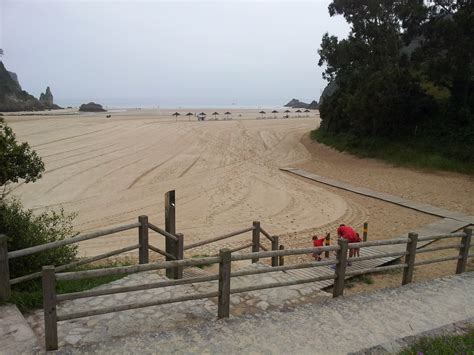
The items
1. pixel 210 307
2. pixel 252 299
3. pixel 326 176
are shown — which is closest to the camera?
pixel 210 307

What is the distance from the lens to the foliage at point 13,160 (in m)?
6.07

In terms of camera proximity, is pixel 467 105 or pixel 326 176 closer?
pixel 326 176

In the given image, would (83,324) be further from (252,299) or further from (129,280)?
(252,299)

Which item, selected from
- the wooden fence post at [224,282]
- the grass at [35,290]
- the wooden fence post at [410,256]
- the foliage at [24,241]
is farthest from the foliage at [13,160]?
the wooden fence post at [410,256]

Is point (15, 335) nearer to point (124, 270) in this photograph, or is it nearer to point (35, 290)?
point (124, 270)

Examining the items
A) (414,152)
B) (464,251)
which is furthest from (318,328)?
(414,152)

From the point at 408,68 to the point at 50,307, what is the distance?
1018 inches

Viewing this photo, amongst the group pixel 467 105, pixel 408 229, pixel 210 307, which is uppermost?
pixel 467 105

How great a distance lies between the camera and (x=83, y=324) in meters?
4.44

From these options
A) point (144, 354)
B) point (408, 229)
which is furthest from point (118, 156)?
point (144, 354)

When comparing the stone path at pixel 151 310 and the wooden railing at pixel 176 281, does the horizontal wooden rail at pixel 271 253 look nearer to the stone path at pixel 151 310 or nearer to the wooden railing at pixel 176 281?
the wooden railing at pixel 176 281

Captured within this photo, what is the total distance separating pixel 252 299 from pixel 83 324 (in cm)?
237

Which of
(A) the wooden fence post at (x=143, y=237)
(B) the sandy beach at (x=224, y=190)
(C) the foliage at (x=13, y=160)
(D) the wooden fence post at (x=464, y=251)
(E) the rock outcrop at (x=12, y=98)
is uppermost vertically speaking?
(E) the rock outcrop at (x=12, y=98)

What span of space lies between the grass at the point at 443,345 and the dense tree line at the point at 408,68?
18.7 m
